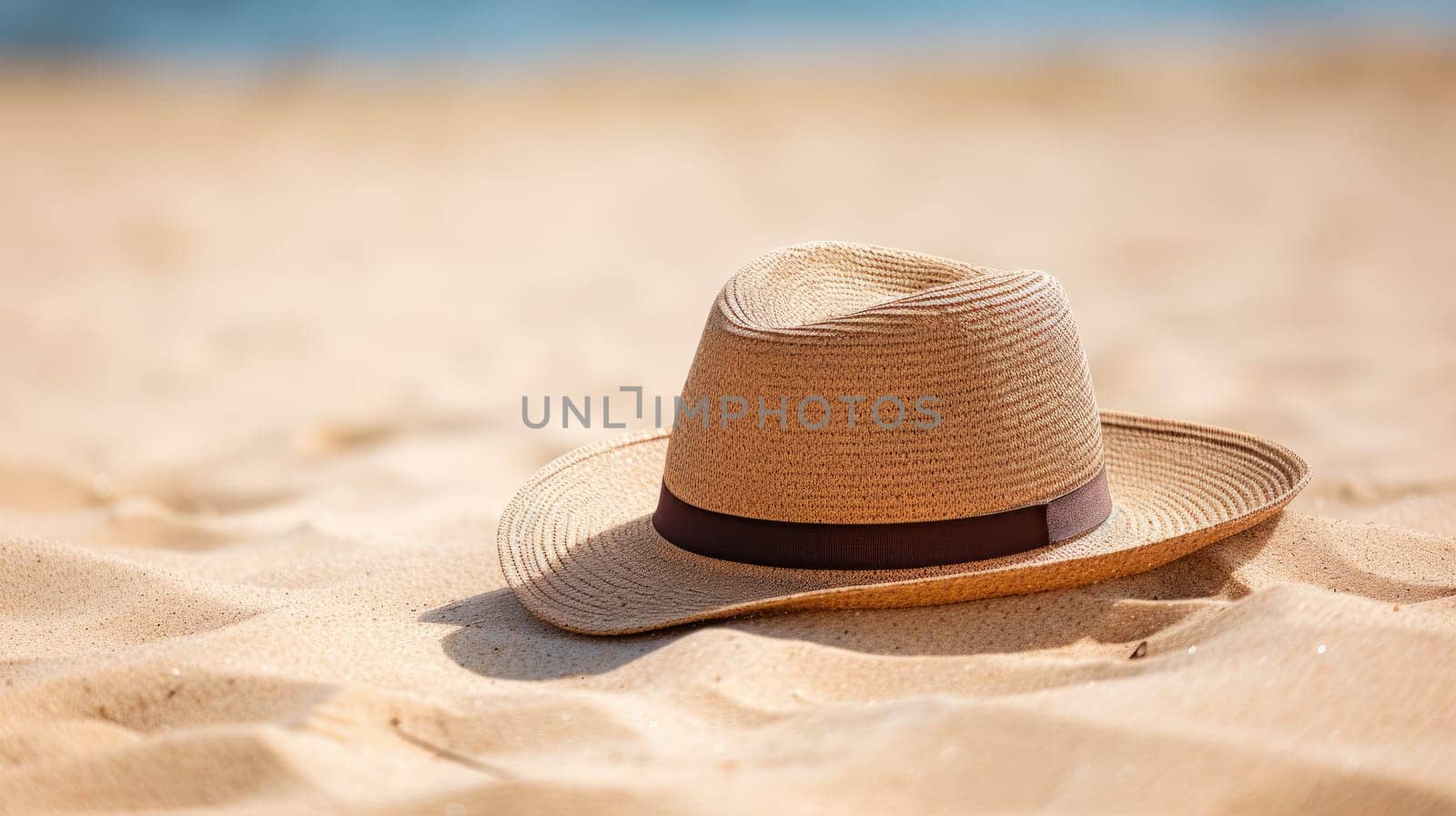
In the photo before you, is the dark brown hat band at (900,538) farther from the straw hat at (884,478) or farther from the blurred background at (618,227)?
the blurred background at (618,227)

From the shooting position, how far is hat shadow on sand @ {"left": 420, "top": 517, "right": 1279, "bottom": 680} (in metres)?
2.48

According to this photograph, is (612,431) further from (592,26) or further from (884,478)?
(592,26)

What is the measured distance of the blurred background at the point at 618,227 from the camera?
16.1 feet

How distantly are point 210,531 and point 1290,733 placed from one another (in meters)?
3.03

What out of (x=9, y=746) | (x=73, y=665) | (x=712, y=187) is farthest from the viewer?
(x=712, y=187)

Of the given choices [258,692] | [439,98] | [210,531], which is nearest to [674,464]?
[258,692]

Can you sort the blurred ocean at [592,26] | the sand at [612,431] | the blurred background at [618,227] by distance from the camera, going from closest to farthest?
the sand at [612,431] < the blurred background at [618,227] < the blurred ocean at [592,26]

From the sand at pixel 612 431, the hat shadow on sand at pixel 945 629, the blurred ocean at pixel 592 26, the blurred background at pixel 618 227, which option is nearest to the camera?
the sand at pixel 612 431

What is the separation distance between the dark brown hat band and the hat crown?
0.02 metres

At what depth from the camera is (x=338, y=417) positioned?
5258 mm

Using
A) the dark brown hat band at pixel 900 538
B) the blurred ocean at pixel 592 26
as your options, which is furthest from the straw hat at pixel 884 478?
the blurred ocean at pixel 592 26

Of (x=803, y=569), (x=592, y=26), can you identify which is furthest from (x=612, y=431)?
(x=592, y=26)

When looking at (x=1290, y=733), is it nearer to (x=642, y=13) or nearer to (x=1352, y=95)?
(x=1352, y=95)

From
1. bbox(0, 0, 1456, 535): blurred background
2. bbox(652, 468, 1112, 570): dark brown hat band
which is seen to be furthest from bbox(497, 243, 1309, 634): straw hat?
bbox(0, 0, 1456, 535): blurred background
